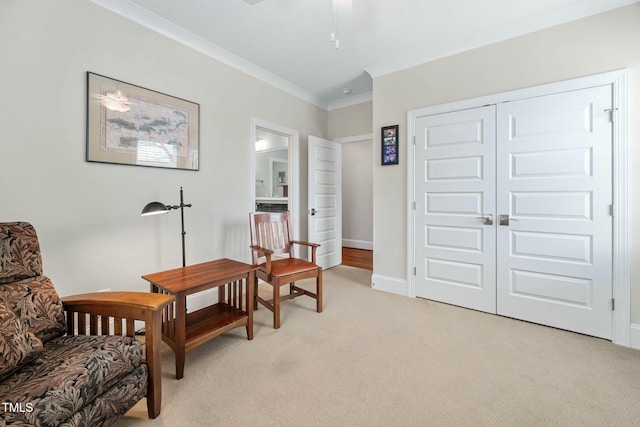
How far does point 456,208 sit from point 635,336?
1581mm

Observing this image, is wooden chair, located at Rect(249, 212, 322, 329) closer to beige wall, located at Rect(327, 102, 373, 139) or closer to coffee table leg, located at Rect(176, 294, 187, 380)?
coffee table leg, located at Rect(176, 294, 187, 380)

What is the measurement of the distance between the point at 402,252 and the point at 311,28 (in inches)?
98.6

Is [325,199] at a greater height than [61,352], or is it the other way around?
[325,199]

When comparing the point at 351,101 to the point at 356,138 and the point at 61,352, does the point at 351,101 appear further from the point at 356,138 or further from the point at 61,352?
the point at 61,352

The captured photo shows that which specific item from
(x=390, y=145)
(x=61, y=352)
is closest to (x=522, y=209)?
(x=390, y=145)

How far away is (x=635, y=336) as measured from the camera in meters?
2.07

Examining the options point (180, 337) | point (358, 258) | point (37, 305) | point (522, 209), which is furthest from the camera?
point (358, 258)

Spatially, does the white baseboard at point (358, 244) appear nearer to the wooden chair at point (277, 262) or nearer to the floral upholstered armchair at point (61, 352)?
the wooden chair at point (277, 262)

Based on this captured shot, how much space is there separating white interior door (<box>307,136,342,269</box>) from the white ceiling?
1188 millimetres

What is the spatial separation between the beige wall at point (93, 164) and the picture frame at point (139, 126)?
6 cm

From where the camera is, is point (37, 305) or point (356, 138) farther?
point (356, 138)

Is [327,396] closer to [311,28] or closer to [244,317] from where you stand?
[244,317]

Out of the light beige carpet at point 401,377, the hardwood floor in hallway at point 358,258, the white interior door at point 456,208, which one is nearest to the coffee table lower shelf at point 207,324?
the light beige carpet at point 401,377

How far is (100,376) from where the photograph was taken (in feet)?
3.71
